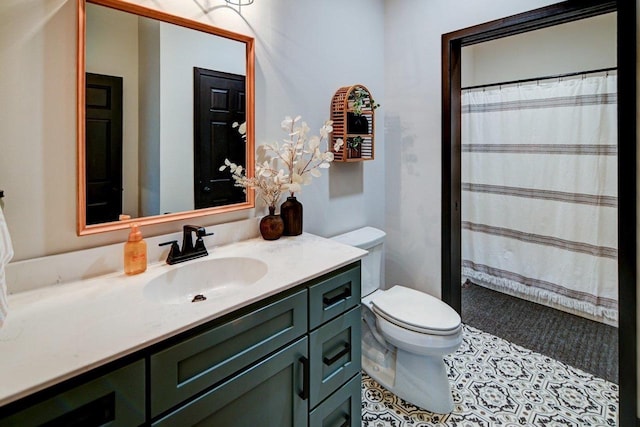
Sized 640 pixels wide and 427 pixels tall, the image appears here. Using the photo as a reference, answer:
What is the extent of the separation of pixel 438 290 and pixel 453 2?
70.4 inches

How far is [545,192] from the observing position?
107 inches

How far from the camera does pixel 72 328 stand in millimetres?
827

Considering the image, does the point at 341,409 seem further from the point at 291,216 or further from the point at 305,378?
the point at 291,216

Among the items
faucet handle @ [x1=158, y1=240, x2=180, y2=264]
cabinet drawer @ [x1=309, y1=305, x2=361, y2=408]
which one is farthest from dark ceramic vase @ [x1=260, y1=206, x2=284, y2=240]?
cabinet drawer @ [x1=309, y1=305, x2=361, y2=408]

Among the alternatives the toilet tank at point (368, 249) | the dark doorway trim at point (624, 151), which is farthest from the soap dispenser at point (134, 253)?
the dark doorway trim at point (624, 151)

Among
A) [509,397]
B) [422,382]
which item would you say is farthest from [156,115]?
[509,397]

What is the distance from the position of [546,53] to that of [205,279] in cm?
319

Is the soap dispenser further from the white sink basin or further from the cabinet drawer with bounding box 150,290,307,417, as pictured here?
→ the cabinet drawer with bounding box 150,290,307,417

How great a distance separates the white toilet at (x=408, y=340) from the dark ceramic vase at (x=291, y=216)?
37 cm

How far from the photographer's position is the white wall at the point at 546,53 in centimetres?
259

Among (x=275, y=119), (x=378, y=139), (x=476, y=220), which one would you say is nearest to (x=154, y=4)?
(x=275, y=119)

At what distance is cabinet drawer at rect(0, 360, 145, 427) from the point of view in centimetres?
65

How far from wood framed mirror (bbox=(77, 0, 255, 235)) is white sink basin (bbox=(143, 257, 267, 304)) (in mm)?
234

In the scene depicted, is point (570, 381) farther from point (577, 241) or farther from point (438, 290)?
point (577, 241)
